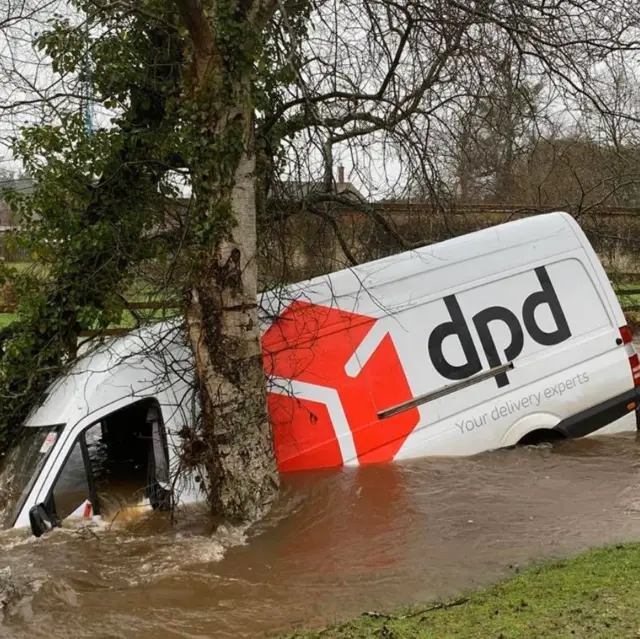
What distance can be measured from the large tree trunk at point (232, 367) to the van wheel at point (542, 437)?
2461 millimetres

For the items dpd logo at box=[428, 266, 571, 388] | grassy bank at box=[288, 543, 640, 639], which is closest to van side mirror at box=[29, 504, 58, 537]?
grassy bank at box=[288, 543, 640, 639]

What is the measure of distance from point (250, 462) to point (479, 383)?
2119mm

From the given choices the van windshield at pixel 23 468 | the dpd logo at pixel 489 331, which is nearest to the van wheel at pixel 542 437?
the dpd logo at pixel 489 331

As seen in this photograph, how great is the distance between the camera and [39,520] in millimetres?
4688

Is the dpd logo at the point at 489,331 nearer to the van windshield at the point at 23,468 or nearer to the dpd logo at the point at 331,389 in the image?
the dpd logo at the point at 331,389

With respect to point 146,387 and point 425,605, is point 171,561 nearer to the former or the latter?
point 146,387

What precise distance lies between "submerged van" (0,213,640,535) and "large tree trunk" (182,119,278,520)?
0.86 feet

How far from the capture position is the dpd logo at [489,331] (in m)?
6.19

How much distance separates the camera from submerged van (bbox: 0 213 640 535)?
5297 millimetres

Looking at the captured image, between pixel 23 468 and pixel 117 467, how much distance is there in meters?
0.72

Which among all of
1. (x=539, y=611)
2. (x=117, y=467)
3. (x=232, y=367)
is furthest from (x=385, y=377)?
(x=539, y=611)

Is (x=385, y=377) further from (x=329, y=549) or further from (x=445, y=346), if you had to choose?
(x=329, y=549)

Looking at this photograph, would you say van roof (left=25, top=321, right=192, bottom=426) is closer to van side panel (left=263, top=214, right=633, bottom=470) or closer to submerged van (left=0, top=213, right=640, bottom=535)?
submerged van (left=0, top=213, right=640, bottom=535)

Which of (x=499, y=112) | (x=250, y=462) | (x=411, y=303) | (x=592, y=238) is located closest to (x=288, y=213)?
(x=411, y=303)
